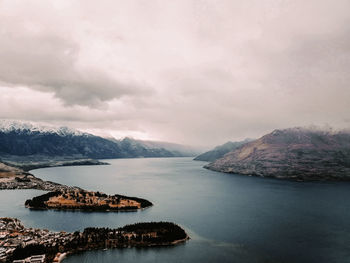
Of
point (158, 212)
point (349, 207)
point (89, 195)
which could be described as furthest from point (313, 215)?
point (89, 195)

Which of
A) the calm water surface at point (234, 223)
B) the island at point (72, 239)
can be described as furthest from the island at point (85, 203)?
the island at point (72, 239)

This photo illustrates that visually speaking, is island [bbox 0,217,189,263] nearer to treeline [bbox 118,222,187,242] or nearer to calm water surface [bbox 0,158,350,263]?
treeline [bbox 118,222,187,242]

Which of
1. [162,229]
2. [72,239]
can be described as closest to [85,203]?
[72,239]

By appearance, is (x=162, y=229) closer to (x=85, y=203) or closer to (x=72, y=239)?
(x=72, y=239)

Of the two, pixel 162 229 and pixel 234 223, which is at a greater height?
pixel 162 229

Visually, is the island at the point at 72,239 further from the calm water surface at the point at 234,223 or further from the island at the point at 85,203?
the island at the point at 85,203

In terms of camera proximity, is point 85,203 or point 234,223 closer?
point 234,223

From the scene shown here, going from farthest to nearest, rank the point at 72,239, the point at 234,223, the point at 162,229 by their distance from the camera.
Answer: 1. the point at 234,223
2. the point at 162,229
3. the point at 72,239

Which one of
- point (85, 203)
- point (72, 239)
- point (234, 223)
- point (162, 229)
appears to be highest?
point (85, 203)
